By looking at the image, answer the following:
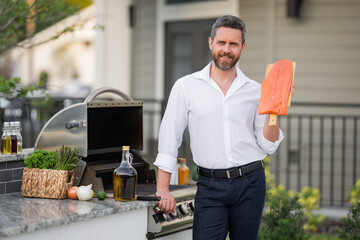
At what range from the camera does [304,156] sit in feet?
25.2

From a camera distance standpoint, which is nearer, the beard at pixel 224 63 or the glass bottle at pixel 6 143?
the beard at pixel 224 63

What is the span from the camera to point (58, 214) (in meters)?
2.83

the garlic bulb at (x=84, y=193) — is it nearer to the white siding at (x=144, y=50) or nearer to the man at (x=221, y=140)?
the man at (x=221, y=140)

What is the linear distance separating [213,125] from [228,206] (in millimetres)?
453

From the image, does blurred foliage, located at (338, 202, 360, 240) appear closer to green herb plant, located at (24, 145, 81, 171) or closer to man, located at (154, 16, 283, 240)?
man, located at (154, 16, 283, 240)

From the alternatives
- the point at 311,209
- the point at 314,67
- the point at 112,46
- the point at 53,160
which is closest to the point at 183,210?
the point at 53,160

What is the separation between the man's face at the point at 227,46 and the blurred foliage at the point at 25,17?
2.20 meters

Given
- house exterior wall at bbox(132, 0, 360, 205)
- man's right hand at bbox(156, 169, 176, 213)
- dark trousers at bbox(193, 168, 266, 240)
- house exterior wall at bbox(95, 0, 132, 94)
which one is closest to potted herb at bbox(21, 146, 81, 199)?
man's right hand at bbox(156, 169, 176, 213)

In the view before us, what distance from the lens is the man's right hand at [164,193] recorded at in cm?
312

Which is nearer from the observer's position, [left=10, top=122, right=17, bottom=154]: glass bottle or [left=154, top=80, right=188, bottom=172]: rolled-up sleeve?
[left=154, top=80, right=188, bottom=172]: rolled-up sleeve

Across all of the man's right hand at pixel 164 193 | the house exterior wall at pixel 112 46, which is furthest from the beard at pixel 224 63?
the house exterior wall at pixel 112 46

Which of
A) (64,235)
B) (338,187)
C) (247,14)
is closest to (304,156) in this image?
(338,187)

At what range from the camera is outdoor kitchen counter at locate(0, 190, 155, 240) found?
102 inches

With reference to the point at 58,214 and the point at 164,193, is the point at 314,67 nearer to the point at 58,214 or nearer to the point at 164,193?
the point at 164,193
